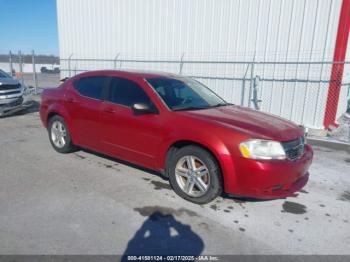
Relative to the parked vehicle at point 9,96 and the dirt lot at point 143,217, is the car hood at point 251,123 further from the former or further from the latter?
the parked vehicle at point 9,96

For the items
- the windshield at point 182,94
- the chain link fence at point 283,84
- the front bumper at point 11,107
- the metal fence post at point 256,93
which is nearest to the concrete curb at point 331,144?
the chain link fence at point 283,84

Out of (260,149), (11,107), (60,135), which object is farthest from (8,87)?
(260,149)

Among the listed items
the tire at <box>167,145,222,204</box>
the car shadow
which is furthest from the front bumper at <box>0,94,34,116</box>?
the car shadow

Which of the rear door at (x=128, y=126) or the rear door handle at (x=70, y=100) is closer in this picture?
the rear door at (x=128, y=126)

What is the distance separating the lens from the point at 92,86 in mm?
5027

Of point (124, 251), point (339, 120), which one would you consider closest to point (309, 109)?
point (339, 120)

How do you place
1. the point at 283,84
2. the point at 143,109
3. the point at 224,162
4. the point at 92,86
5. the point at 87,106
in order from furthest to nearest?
the point at 283,84
the point at 92,86
the point at 87,106
the point at 143,109
the point at 224,162

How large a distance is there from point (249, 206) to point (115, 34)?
35.2 ft

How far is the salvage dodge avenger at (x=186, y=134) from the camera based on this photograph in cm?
335

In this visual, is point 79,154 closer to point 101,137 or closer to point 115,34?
point 101,137

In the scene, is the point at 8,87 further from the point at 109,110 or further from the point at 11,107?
the point at 109,110

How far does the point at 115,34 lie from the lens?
12.5 m

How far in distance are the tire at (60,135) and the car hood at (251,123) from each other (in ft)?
8.92

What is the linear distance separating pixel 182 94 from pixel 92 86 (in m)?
1.66
